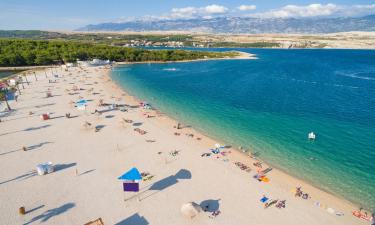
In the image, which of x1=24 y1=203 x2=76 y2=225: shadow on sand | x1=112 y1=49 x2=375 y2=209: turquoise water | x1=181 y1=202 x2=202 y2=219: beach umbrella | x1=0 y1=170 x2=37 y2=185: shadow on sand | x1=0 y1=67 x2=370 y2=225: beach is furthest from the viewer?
x1=112 y1=49 x2=375 y2=209: turquoise water

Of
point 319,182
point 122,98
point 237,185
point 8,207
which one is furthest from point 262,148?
point 122,98

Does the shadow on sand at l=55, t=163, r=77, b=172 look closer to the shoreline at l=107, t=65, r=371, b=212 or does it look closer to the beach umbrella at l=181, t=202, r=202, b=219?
the beach umbrella at l=181, t=202, r=202, b=219

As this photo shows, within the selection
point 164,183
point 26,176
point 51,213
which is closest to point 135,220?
point 164,183

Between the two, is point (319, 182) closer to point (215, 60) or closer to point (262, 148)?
point (262, 148)

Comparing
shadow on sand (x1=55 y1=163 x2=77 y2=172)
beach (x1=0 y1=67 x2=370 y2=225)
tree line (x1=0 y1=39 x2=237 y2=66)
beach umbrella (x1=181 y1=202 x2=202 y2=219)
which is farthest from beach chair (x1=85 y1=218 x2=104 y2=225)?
tree line (x1=0 y1=39 x2=237 y2=66)

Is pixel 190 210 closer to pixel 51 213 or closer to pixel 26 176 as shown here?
pixel 51 213
